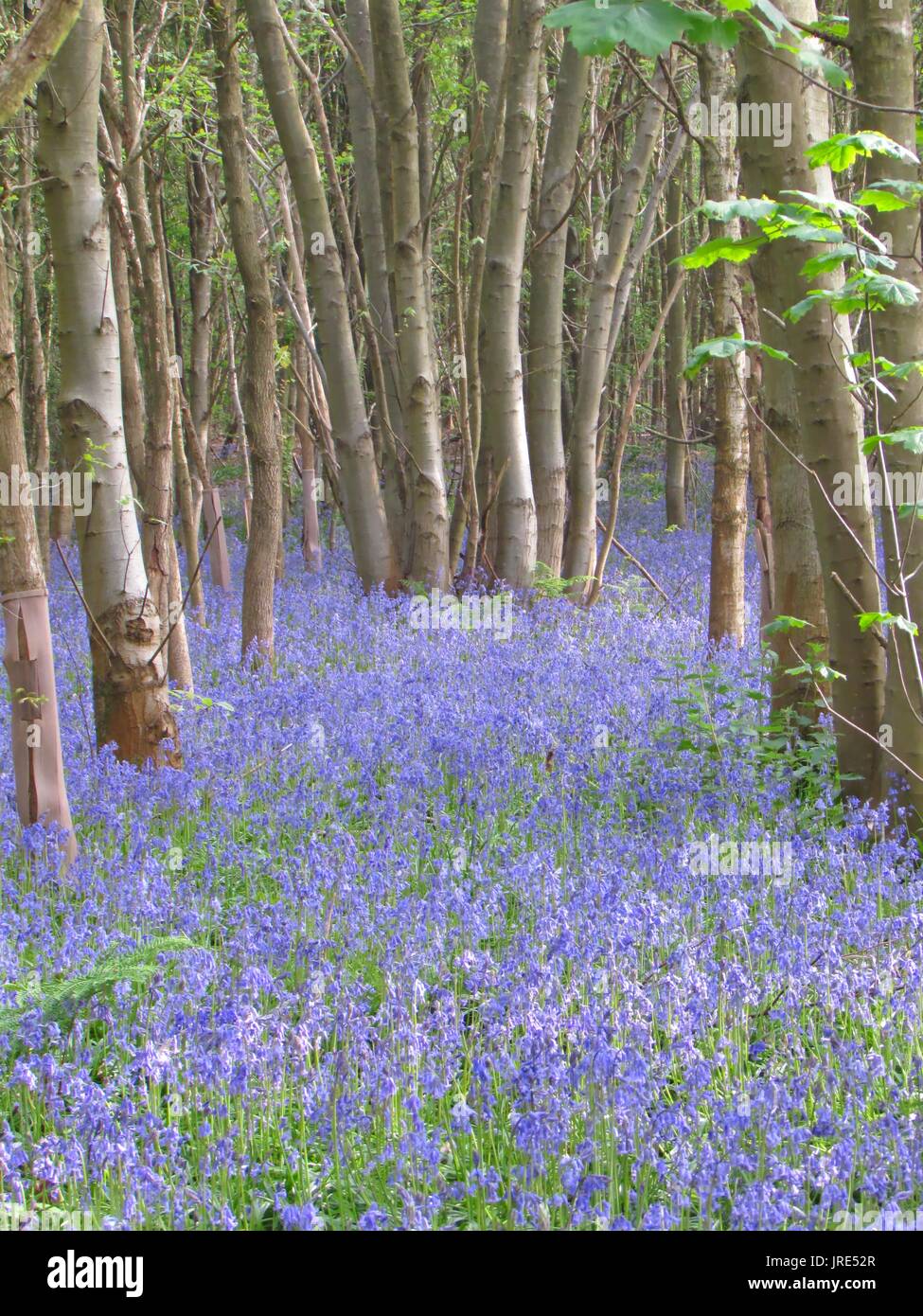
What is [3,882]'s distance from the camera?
457 cm

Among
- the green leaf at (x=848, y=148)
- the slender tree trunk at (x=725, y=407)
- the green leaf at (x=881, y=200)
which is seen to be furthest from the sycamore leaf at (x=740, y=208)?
the slender tree trunk at (x=725, y=407)

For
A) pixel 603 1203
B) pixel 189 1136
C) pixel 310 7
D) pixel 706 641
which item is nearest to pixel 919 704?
pixel 603 1203

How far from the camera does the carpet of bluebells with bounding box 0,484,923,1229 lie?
2703 millimetres

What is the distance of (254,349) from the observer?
343 inches

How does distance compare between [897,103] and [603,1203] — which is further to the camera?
[897,103]

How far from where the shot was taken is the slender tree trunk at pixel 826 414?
A: 5.05m

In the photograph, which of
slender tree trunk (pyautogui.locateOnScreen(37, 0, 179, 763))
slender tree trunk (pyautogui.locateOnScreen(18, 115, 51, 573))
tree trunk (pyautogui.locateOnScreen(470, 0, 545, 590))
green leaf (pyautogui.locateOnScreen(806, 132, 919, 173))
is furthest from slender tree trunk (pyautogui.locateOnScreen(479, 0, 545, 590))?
green leaf (pyautogui.locateOnScreen(806, 132, 919, 173))

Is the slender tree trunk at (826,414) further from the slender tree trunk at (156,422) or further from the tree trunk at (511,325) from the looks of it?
the tree trunk at (511,325)

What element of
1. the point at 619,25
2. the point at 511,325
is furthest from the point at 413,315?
the point at 619,25

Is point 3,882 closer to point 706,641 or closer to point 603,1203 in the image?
point 603,1203

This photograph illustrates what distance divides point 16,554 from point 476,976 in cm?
275

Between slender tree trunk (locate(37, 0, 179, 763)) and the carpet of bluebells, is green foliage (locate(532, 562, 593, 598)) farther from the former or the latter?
slender tree trunk (locate(37, 0, 179, 763))

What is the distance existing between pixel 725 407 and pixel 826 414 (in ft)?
11.8

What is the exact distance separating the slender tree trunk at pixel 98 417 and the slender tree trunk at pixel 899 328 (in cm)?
360
